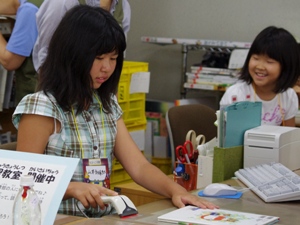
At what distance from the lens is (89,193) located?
6.52ft

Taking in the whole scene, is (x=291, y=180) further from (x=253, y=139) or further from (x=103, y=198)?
(x=103, y=198)

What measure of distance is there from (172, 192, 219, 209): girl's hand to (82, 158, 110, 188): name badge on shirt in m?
0.25

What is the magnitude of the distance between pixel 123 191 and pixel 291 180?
92 centimetres

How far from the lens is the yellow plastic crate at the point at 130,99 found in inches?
184

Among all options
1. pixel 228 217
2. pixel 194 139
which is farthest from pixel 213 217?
pixel 194 139

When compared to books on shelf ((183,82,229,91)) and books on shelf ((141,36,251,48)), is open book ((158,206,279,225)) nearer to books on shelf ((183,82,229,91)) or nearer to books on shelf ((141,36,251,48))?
books on shelf ((183,82,229,91))

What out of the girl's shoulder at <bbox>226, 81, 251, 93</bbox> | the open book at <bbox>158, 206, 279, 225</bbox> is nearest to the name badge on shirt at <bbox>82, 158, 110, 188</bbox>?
the open book at <bbox>158, 206, 279, 225</bbox>

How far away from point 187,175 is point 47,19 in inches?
42.8

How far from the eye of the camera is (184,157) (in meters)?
2.90

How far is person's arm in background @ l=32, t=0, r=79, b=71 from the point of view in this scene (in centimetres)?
332

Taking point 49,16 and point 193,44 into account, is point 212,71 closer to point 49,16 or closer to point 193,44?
point 193,44

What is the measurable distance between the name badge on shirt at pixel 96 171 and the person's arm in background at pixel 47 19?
3.72 feet

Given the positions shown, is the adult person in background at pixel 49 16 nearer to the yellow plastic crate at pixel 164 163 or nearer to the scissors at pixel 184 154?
the scissors at pixel 184 154

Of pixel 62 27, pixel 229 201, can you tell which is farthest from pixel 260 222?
pixel 62 27
